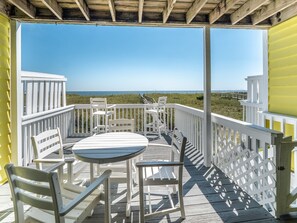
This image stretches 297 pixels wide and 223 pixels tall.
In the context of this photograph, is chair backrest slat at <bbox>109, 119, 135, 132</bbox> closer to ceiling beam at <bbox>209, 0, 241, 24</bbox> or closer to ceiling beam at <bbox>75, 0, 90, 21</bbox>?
ceiling beam at <bbox>75, 0, 90, 21</bbox>

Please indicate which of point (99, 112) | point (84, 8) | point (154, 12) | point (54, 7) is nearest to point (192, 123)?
point (154, 12)

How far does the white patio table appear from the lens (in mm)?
2113

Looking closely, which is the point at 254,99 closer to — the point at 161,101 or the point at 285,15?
the point at 285,15

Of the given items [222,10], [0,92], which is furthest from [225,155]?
[0,92]

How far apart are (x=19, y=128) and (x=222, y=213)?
3163 mm

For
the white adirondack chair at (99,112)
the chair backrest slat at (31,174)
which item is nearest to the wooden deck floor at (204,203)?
the chair backrest slat at (31,174)

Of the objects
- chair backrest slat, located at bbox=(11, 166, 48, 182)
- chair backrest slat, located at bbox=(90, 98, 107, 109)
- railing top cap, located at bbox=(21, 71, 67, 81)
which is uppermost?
railing top cap, located at bbox=(21, 71, 67, 81)

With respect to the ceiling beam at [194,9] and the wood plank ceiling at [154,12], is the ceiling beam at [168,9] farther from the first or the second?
the ceiling beam at [194,9]

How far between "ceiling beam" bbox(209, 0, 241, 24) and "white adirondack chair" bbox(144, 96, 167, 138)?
3.47 metres

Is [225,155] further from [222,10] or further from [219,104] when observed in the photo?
[219,104]

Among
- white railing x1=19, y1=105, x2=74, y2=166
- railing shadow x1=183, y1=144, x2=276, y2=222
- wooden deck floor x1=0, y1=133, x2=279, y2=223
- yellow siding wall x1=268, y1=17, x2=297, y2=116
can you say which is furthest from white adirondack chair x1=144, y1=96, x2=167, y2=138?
wooden deck floor x1=0, y1=133, x2=279, y2=223

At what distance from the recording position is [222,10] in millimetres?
3289

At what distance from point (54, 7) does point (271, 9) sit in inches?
128

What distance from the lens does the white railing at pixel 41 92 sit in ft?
14.2
